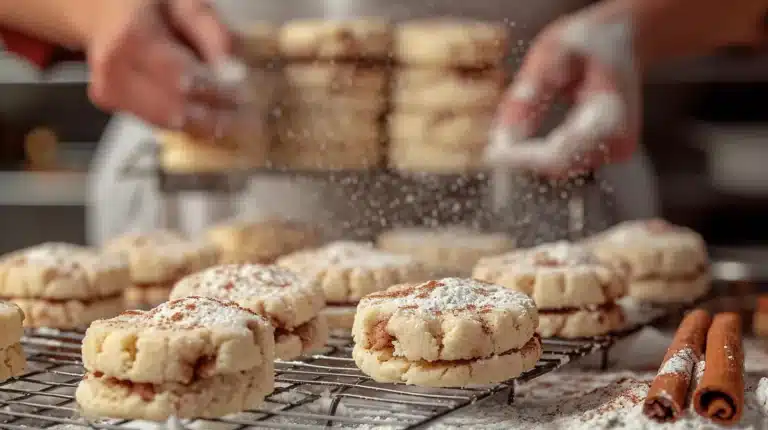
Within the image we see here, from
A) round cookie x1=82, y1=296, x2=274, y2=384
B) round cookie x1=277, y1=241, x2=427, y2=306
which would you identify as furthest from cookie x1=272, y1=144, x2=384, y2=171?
round cookie x1=82, y1=296, x2=274, y2=384

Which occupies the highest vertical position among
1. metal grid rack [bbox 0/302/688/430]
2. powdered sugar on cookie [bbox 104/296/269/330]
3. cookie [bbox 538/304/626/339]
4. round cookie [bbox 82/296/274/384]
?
powdered sugar on cookie [bbox 104/296/269/330]

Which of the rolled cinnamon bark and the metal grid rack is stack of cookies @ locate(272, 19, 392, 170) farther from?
the rolled cinnamon bark

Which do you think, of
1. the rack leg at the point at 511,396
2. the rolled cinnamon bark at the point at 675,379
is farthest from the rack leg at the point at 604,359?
the rack leg at the point at 511,396

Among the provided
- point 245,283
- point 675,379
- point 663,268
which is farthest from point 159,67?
point 675,379

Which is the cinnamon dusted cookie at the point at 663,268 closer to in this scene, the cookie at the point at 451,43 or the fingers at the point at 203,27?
the cookie at the point at 451,43

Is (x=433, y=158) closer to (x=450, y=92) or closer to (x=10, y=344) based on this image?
(x=450, y=92)

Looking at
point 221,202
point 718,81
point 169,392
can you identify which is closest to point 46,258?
point 169,392

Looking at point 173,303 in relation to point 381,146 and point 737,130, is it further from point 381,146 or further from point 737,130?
point 737,130
